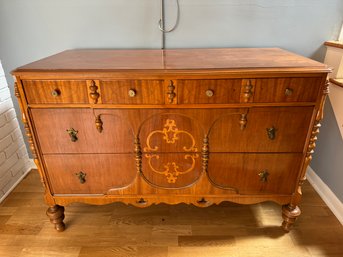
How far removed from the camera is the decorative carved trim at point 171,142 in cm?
115

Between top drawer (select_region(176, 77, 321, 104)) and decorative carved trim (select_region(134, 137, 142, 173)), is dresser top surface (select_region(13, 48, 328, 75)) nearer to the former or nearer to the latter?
top drawer (select_region(176, 77, 321, 104))

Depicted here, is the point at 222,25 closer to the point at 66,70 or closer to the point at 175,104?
the point at 175,104

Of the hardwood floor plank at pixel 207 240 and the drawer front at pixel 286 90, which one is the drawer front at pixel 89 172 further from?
the drawer front at pixel 286 90

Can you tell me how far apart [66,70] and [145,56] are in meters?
0.45

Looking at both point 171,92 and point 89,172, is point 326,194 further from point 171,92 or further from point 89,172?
point 89,172

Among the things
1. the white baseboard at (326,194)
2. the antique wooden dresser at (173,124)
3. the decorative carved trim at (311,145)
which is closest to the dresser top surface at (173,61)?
the antique wooden dresser at (173,124)

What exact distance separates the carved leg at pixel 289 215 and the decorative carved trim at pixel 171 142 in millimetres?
624

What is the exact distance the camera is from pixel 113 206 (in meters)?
1.63

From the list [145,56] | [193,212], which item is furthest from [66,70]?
[193,212]

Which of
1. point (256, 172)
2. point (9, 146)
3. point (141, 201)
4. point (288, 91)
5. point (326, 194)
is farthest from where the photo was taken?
point (9, 146)

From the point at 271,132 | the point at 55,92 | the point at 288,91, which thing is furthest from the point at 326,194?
the point at 55,92

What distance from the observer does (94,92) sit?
3.51 feet

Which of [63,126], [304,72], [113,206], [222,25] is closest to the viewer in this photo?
[304,72]

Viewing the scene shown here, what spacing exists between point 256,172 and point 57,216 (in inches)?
45.6
